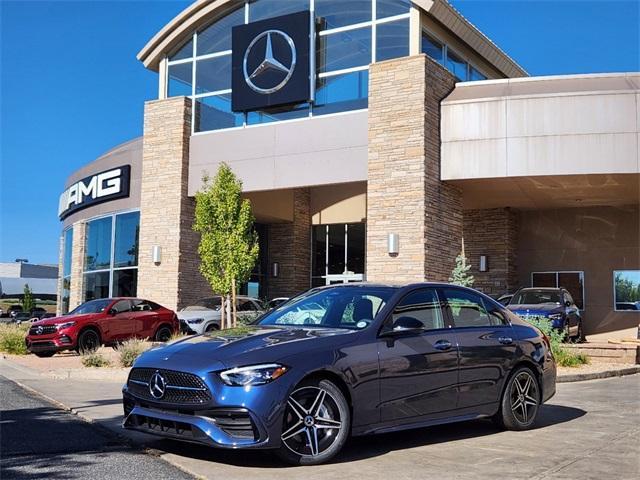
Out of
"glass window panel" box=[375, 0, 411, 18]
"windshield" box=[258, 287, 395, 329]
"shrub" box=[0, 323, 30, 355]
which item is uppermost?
"glass window panel" box=[375, 0, 411, 18]

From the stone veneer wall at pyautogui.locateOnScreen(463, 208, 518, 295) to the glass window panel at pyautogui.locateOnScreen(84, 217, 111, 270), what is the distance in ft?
42.1

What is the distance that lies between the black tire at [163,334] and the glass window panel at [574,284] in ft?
41.8

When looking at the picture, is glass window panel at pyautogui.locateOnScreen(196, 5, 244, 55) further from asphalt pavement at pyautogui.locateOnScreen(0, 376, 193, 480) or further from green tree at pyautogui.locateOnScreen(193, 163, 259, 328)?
asphalt pavement at pyautogui.locateOnScreen(0, 376, 193, 480)

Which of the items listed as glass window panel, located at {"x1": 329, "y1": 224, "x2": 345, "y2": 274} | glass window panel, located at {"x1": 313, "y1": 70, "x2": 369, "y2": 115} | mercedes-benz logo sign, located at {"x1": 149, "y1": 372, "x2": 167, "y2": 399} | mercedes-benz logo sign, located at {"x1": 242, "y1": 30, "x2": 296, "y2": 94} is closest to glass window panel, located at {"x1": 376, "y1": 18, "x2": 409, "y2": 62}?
glass window panel, located at {"x1": 313, "y1": 70, "x2": 369, "y2": 115}

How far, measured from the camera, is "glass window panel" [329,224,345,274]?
26812mm

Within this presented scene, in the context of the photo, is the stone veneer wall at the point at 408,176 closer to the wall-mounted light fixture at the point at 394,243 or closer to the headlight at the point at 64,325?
the wall-mounted light fixture at the point at 394,243

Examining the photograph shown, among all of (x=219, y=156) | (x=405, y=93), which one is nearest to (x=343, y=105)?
(x=405, y=93)

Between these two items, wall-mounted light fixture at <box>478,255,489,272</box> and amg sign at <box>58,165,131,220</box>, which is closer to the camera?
wall-mounted light fixture at <box>478,255,489,272</box>

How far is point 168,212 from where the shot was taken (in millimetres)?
23328

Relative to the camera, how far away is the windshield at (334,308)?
21.3 feet

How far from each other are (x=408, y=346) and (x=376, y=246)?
1288 centimetres

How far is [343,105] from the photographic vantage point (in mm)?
21016

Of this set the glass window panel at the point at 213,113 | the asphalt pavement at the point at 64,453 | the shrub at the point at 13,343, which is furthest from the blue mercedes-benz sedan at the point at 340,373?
the glass window panel at the point at 213,113

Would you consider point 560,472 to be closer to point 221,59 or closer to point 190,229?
point 190,229
